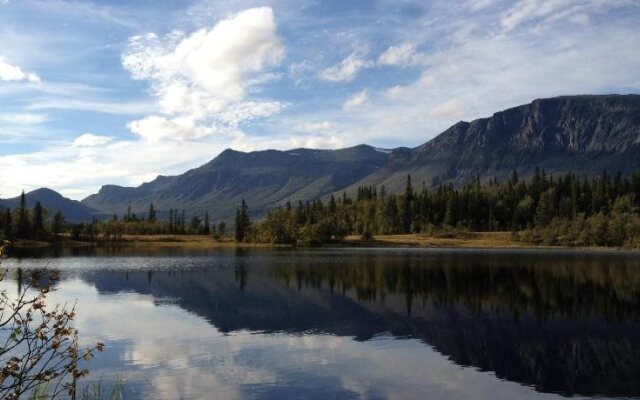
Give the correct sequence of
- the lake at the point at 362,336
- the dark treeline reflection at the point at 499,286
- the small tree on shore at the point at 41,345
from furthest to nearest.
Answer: the dark treeline reflection at the point at 499,286, the lake at the point at 362,336, the small tree on shore at the point at 41,345

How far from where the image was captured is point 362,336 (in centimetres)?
3925

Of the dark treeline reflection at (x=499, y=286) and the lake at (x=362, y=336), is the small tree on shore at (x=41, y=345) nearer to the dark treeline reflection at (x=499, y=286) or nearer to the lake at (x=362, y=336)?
the lake at (x=362, y=336)

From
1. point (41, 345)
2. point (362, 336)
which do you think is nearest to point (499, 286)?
point (362, 336)

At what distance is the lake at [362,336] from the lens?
88.9 feet

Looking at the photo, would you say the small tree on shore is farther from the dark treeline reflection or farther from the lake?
the dark treeline reflection

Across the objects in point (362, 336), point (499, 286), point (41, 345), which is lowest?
point (499, 286)

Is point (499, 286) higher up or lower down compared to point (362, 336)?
lower down

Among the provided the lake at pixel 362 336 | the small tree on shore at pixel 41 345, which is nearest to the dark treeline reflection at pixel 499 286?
→ the lake at pixel 362 336

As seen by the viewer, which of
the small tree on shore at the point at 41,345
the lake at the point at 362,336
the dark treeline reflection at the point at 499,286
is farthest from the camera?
the dark treeline reflection at the point at 499,286

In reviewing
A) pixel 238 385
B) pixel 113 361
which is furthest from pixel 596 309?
pixel 113 361

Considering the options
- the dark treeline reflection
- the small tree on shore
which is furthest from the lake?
the small tree on shore

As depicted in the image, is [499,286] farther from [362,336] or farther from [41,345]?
[41,345]

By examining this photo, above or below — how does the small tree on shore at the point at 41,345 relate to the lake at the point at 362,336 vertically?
above

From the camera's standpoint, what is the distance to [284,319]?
151 feet
